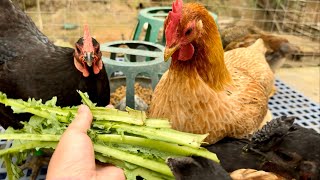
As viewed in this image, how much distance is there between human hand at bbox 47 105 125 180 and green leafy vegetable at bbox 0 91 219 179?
6 centimetres

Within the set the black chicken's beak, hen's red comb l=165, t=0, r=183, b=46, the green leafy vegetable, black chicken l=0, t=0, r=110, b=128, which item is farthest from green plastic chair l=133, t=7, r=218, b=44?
the green leafy vegetable

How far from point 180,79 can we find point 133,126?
1.31 ft

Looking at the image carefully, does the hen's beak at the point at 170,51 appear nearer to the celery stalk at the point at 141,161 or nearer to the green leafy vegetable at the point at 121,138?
the green leafy vegetable at the point at 121,138

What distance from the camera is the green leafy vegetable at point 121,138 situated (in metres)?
1.51

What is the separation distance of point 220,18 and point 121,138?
151 inches

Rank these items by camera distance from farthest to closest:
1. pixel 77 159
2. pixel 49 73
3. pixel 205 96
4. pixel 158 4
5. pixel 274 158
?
pixel 158 4, pixel 49 73, pixel 205 96, pixel 274 158, pixel 77 159

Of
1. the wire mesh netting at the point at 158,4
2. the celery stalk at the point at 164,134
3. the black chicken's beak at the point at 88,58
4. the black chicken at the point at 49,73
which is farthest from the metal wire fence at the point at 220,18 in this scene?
the celery stalk at the point at 164,134

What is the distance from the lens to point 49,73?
198 centimetres

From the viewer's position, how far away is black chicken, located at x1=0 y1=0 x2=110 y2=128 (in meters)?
1.94

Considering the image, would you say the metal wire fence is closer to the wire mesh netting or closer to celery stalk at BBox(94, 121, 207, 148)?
the wire mesh netting

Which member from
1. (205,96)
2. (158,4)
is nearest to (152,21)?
(205,96)

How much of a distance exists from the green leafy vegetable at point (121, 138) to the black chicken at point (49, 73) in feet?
0.83

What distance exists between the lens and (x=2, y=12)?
2229 millimetres

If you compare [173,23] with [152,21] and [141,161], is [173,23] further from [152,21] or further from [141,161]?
[152,21]
